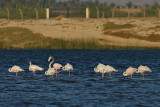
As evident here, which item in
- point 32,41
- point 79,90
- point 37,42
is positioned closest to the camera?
point 79,90

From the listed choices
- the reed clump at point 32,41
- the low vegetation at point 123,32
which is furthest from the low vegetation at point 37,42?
the low vegetation at point 123,32

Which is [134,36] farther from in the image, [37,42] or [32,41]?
[32,41]

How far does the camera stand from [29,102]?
24.2 meters

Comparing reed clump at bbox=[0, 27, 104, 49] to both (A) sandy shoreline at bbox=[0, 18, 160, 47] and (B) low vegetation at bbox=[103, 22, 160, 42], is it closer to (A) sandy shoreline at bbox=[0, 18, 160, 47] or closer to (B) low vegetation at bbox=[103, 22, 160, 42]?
(A) sandy shoreline at bbox=[0, 18, 160, 47]

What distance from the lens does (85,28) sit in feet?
304

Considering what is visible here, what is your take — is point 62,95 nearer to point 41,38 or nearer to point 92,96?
point 92,96

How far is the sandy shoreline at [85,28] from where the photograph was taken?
263 feet

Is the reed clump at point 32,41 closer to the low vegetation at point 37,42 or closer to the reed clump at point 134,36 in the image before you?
the low vegetation at point 37,42

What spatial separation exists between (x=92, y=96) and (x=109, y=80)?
7.80 meters

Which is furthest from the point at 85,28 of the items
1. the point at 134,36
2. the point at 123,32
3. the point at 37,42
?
the point at 37,42

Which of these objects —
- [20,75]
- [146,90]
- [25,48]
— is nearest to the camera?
[146,90]

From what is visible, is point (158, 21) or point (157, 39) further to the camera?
point (158, 21)

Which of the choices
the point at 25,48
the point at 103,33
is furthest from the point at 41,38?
the point at 103,33

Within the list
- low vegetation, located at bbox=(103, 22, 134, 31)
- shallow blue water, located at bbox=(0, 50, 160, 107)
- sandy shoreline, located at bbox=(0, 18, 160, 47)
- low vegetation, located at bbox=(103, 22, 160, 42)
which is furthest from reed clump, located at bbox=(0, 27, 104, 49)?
shallow blue water, located at bbox=(0, 50, 160, 107)
